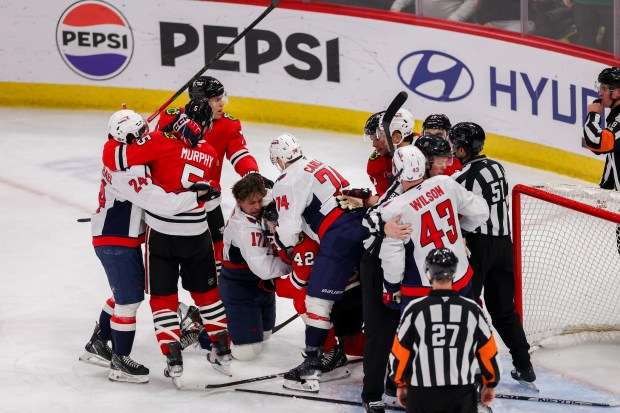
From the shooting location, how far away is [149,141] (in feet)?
18.3

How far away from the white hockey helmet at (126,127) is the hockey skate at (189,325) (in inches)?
45.0

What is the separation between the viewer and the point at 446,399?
4.33 m

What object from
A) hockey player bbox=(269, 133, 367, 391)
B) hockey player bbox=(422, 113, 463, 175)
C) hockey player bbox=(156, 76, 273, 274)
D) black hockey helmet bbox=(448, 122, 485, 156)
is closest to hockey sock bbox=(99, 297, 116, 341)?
hockey player bbox=(156, 76, 273, 274)

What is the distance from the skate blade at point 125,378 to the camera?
5.77 metres

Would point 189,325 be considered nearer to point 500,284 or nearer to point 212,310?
point 212,310

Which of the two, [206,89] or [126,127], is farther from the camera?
[206,89]

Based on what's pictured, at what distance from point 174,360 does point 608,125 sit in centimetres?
260

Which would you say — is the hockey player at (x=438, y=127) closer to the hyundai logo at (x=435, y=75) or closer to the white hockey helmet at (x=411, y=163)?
the white hockey helmet at (x=411, y=163)

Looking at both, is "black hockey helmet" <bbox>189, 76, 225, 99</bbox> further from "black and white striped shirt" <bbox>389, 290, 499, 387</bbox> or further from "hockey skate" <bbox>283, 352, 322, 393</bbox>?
"black and white striped shirt" <bbox>389, 290, 499, 387</bbox>

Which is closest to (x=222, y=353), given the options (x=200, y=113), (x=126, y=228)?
(x=126, y=228)

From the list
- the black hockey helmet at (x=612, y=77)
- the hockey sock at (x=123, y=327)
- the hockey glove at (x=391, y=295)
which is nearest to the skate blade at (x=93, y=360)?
the hockey sock at (x=123, y=327)

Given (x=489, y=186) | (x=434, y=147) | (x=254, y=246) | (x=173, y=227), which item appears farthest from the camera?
(x=254, y=246)

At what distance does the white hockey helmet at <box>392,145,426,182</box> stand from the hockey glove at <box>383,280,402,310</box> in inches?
18.9

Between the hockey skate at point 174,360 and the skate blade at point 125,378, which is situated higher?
the hockey skate at point 174,360
